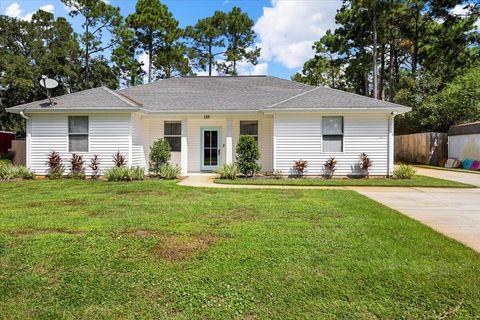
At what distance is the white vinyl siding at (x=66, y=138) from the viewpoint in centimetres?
1294

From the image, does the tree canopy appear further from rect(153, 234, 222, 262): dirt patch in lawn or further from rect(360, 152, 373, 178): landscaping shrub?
rect(153, 234, 222, 262): dirt patch in lawn

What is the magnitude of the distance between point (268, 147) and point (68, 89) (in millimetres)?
27276

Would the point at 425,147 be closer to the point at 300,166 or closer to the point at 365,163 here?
the point at 365,163

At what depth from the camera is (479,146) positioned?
17.0 metres

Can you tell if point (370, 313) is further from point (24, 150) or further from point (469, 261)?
point (24, 150)

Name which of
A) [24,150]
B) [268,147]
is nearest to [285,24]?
A: [268,147]

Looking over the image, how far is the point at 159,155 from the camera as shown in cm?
1309

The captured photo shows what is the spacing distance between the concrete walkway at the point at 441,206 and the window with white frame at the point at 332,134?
9.23ft

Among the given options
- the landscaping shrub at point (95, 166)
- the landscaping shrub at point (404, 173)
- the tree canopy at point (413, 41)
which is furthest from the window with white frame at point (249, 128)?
the tree canopy at point (413, 41)

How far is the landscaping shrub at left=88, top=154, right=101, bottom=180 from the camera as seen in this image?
12922 millimetres

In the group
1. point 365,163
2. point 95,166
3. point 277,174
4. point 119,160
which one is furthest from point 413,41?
point 95,166

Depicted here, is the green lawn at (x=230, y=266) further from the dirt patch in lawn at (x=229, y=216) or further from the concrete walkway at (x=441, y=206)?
the concrete walkway at (x=441, y=206)

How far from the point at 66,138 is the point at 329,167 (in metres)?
10.5

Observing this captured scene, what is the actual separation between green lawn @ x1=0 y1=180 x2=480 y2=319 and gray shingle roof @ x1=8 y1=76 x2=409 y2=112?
286 inches
